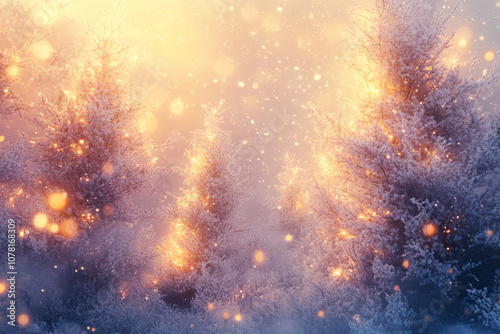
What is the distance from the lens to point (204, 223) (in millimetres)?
10203

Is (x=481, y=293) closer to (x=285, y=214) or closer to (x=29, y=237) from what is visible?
(x=29, y=237)

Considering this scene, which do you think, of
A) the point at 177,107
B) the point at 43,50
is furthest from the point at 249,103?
the point at 43,50

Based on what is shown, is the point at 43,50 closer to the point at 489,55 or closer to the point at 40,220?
the point at 40,220

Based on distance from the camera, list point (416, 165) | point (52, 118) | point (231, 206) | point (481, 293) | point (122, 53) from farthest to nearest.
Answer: point (231, 206) → point (122, 53) → point (52, 118) → point (416, 165) → point (481, 293)

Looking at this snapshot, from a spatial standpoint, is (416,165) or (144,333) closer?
(416,165)

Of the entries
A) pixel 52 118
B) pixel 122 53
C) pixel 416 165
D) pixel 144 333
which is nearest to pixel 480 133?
pixel 416 165

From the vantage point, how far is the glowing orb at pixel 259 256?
14.3 meters

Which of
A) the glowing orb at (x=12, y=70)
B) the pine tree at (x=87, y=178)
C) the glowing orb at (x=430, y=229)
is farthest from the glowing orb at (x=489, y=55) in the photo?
the glowing orb at (x=12, y=70)

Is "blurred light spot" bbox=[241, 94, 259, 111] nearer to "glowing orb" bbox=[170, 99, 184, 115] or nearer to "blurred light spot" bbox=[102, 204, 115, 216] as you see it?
"glowing orb" bbox=[170, 99, 184, 115]

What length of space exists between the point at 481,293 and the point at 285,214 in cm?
1329

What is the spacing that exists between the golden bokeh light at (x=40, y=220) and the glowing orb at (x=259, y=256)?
364 inches

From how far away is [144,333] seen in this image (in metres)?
6.65

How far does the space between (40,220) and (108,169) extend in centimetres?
239

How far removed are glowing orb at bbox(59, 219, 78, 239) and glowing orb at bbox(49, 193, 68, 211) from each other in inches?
18.3
